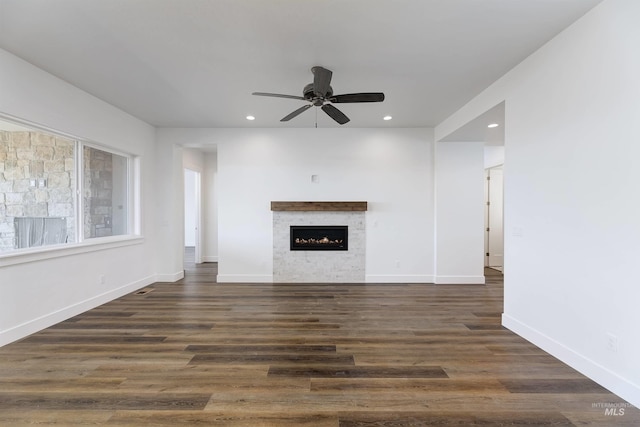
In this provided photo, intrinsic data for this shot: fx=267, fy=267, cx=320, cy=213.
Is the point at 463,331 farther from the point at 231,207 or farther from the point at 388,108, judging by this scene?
the point at 231,207

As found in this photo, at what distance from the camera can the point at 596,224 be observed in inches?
Result: 80.4

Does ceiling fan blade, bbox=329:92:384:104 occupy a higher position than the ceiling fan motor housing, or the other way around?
the ceiling fan motor housing

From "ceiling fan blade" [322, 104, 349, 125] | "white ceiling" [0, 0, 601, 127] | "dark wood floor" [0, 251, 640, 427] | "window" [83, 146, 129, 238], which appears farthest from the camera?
"window" [83, 146, 129, 238]

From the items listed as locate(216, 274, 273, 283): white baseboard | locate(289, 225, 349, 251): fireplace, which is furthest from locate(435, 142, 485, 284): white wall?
locate(216, 274, 273, 283): white baseboard

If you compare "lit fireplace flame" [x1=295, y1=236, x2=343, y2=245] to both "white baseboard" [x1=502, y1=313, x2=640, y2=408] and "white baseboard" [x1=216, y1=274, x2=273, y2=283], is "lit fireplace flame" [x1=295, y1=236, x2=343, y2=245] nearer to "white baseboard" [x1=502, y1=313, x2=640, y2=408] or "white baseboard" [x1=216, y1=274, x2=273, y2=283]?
"white baseboard" [x1=216, y1=274, x2=273, y2=283]

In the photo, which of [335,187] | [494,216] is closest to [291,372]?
[335,187]

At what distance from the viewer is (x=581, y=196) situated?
7.07ft

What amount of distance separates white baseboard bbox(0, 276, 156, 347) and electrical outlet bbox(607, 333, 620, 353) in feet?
17.1

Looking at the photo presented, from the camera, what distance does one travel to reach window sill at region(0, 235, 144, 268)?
8.73 ft

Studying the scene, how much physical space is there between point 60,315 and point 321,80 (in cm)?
401

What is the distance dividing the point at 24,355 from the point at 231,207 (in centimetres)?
308

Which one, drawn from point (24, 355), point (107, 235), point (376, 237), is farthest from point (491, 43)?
point (107, 235)

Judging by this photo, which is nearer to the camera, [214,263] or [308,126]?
[308,126]

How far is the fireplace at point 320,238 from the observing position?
16.4 ft
